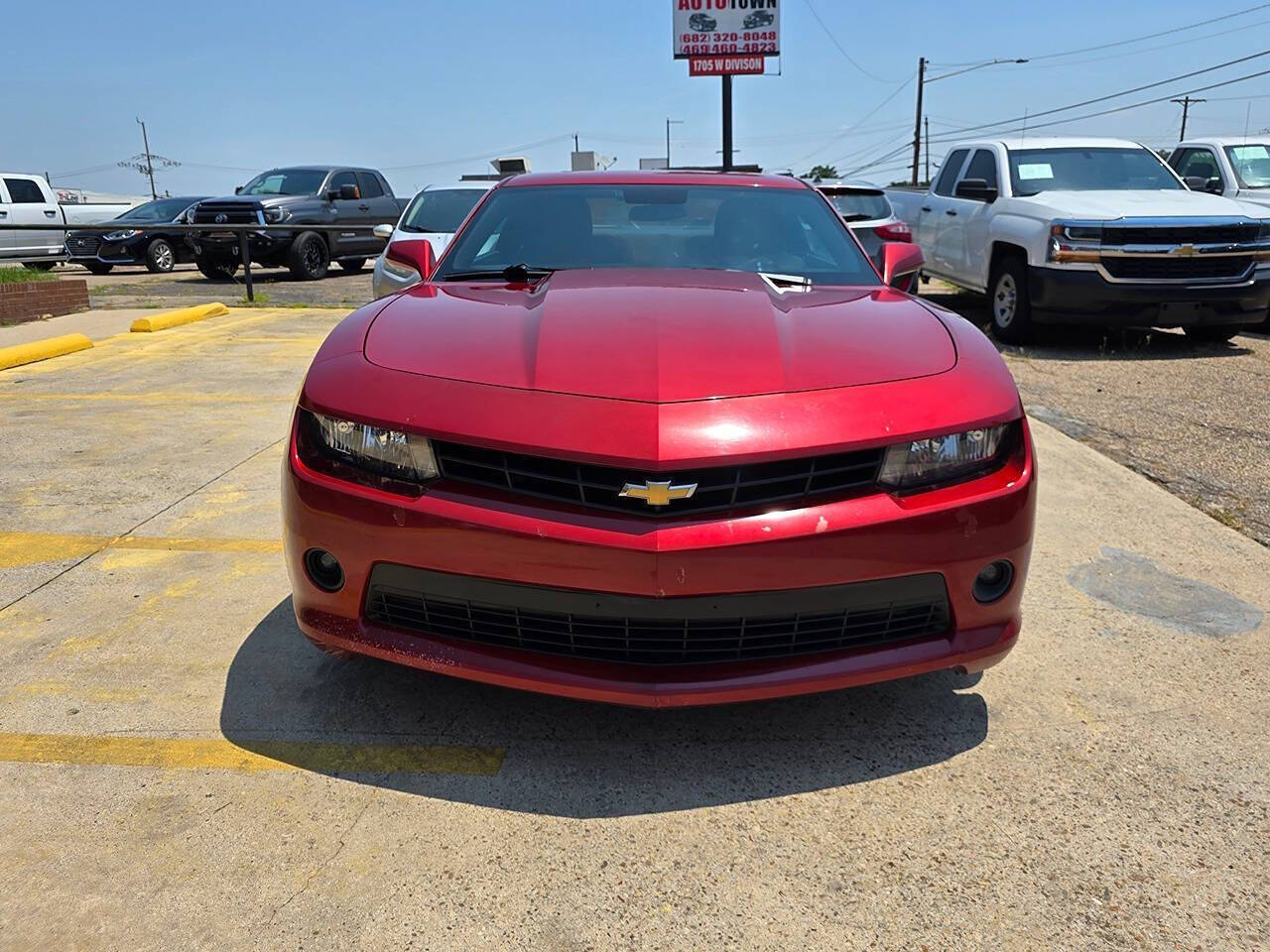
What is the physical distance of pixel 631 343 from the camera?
249 centimetres

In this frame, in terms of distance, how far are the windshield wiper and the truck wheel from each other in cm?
1367

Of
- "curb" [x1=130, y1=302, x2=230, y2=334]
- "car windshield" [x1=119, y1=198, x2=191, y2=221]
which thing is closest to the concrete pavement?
"curb" [x1=130, y1=302, x2=230, y2=334]

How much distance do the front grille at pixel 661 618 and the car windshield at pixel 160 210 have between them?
63.3 feet

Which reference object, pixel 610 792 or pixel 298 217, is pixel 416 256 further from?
pixel 298 217

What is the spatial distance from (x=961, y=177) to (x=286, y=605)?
9.25m

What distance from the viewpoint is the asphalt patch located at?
3.22 metres

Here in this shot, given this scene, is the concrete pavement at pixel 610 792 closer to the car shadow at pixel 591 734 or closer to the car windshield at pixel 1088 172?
the car shadow at pixel 591 734

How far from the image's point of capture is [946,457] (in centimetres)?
234

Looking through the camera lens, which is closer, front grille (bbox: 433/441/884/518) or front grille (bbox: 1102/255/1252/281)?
front grille (bbox: 433/441/884/518)

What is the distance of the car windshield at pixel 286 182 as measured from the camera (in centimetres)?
1666

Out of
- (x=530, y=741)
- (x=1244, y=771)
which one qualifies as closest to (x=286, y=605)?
(x=530, y=741)

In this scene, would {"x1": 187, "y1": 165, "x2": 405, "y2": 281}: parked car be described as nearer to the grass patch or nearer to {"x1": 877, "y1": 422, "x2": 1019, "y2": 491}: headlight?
the grass patch

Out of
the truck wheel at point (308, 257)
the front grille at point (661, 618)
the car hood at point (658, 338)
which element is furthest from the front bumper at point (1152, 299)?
the truck wheel at point (308, 257)

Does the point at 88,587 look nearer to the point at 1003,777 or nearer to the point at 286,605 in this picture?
the point at 286,605
